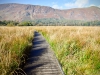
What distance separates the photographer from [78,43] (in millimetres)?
6039

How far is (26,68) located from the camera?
4.06 metres

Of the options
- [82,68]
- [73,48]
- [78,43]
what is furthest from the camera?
[78,43]

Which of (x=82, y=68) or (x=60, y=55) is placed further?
(x=60, y=55)

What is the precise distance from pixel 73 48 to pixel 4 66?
3603mm

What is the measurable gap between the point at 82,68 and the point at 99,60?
29.8 inches

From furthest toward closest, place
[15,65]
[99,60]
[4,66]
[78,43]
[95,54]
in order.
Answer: [78,43] → [95,54] → [99,60] → [15,65] → [4,66]

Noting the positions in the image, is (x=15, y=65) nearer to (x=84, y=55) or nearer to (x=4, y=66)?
(x=4, y=66)

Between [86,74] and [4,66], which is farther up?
[4,66]

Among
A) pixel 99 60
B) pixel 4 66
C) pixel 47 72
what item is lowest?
Result: pixel 47 72

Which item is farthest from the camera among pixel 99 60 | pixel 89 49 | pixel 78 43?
pixel 78 43

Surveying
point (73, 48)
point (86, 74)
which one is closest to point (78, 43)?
point (73, 48)

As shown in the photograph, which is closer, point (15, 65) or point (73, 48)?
point (15, 65)

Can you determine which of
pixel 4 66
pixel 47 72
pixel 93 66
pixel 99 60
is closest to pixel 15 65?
pixel 4 66

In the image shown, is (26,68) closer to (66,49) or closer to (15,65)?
(15,65)
